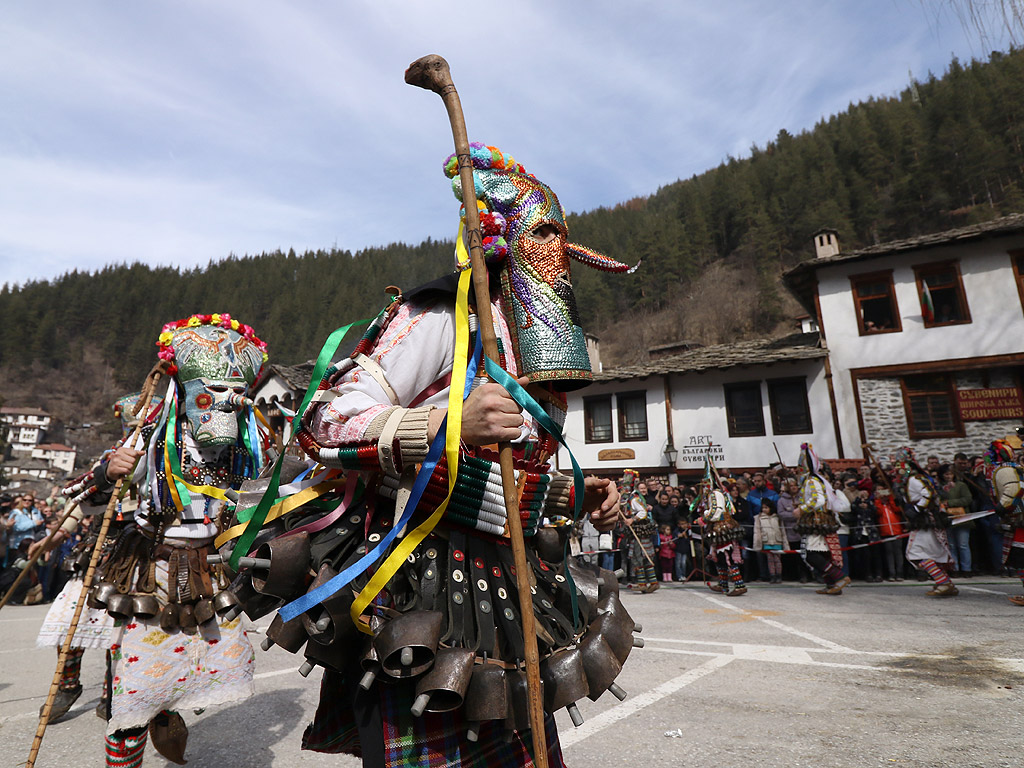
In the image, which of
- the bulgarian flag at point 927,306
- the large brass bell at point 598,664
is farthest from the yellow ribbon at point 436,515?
the bulgarian flag at point 927,306

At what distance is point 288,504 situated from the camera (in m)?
1.88

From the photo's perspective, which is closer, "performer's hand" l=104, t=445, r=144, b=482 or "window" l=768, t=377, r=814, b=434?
"performer's hand" l=104, t=445, r=144, b=482

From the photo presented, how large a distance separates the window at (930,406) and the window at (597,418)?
9862mm

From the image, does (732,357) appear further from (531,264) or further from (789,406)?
(531,264)

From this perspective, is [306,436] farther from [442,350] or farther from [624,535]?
[624,535]

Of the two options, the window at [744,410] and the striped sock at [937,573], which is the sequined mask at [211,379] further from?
the window at [744,410]

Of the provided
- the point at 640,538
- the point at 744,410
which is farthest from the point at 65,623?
the point at 744,410

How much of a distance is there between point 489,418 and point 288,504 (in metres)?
0.79

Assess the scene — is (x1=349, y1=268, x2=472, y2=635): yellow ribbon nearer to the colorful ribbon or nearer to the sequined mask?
the colorful ribbon

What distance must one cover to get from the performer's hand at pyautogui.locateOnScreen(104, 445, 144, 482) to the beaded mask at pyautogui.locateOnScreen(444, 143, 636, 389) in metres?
2.55

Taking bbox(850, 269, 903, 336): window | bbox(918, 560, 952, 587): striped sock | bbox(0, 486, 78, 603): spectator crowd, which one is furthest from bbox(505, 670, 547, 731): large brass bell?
bbox(850, 269, 903, 336): window

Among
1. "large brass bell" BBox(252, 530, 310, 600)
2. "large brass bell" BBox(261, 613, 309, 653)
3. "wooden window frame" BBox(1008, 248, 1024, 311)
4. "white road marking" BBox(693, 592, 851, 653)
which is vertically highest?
"wooden window frame" BBox(1008, 248, 1024, 311)

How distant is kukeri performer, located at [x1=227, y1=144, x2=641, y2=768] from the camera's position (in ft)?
5.06

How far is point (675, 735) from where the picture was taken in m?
3.70
